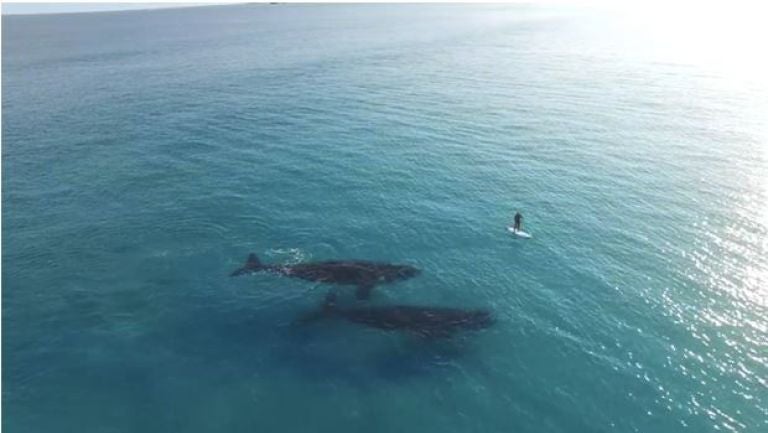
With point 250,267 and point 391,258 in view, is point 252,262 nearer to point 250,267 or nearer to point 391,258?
point 250,267

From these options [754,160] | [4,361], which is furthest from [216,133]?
[754,160]

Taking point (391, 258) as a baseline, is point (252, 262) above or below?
above

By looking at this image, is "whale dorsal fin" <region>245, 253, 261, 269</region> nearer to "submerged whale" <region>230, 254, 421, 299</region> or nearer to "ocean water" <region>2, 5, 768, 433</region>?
"submerged whale" <region>230, 254, 421, 299</region>

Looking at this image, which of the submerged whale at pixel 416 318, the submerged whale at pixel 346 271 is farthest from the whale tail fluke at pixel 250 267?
the submerged whale at pixel 416 318

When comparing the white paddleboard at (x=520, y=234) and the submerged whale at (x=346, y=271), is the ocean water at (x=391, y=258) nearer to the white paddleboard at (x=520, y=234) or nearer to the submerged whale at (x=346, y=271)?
→ the submerged whale at (x=346, y=271)

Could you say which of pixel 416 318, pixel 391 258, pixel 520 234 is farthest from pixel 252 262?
pixel 520 234

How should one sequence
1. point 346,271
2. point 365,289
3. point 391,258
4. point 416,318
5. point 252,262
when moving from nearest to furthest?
point 416,318 → point 365,289 → point 346,271 → point 252,262 → point 391,258
